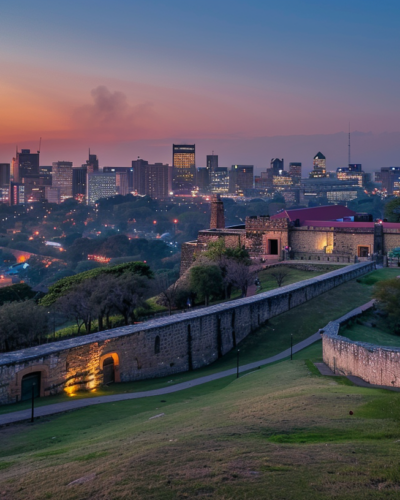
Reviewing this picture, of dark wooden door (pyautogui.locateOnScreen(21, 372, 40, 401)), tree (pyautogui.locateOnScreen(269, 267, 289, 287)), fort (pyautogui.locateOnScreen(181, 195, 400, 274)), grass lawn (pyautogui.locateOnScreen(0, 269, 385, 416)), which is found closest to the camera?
dark wooden door (pyautogui.locateOnScreen(21, 372, 40, 401))

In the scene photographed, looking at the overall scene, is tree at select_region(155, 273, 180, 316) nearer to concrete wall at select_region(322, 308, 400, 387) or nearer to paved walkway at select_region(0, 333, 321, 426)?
paved walkway at select_region(0, 333, 321, 426)

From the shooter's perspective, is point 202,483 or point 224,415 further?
point 224,415

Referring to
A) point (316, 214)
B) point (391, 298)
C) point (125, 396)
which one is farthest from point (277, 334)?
point (316, 214)

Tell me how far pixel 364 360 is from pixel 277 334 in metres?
10.3

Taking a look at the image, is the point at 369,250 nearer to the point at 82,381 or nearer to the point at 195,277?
the point at 195,277

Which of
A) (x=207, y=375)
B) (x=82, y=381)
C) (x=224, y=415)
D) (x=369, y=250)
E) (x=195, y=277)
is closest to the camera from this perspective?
(x=224, y=415)

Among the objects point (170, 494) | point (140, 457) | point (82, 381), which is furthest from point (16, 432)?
point (170, 494)

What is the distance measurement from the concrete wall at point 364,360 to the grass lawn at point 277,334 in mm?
5359

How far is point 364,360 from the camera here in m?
16.8

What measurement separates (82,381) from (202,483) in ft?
41.1

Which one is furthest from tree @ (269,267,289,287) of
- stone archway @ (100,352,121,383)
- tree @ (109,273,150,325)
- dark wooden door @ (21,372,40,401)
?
dark wooden door @ (21,372,40,401)

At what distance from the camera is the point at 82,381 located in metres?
19.9

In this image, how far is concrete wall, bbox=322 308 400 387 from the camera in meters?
15.7

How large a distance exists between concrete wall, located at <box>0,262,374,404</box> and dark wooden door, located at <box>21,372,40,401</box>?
15 cm
